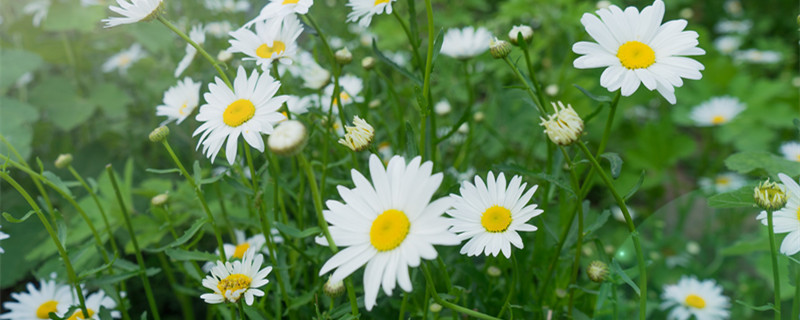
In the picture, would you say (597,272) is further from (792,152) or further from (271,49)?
(792,152)

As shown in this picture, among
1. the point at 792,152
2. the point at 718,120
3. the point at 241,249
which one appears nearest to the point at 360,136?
the point at 241,249

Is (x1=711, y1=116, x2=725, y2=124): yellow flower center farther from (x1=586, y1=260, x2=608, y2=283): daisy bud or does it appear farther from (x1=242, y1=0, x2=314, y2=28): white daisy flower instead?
(x1=242, y1=0, x2=314, y2=28): white daisy flower

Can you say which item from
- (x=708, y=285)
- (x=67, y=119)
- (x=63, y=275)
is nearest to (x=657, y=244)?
(x=708, y=285)

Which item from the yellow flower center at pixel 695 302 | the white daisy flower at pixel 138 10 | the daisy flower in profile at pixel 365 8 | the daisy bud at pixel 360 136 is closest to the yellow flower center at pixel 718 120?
the yellow flower center at pixel 695 302

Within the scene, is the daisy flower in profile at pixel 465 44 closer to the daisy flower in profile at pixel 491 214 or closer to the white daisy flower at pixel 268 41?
the white daisy flower at pixel 268 41

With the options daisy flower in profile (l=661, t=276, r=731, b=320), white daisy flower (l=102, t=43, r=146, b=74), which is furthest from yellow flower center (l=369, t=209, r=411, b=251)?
white daisy flower (l=102, t=43, r=146, b=74)

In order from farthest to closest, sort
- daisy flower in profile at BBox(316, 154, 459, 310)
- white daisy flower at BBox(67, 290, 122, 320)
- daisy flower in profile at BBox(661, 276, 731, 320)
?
Result: daisy flower in profile at BBox(661, 276, 731, 320), white daisy flower at BBox(67, 290, 122, 320), daisy flower in profile at BBox(316, 154, 459, 310)

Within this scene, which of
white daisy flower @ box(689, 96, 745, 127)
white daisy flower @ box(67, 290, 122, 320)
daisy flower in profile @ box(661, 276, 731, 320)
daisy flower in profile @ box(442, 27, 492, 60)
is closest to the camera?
white daisy flower @ box(67, 290, 122, 320)
